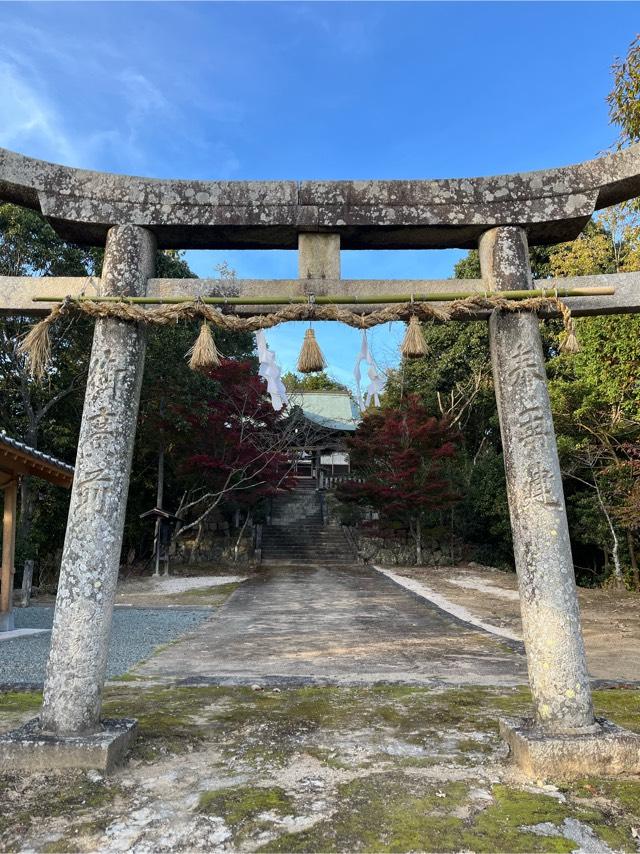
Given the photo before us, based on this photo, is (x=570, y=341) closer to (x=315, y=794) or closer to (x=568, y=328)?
(x=568, y=328)

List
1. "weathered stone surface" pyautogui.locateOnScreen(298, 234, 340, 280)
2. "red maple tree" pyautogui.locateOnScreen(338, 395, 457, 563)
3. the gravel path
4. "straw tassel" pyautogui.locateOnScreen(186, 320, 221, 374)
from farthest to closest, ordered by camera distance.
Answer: "red maple tree" pyautogui.locateOnScreen(338, 395, 457, 563) → the gravel path → "weathered stone surface" pyautogui.locateOnScreen(298, 234, 340, 280) → "straw tassel" pyautogui.locateOnScreen(186, 320, 221, 374)

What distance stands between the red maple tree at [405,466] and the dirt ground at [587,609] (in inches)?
75.0

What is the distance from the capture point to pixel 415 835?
2.38 meters

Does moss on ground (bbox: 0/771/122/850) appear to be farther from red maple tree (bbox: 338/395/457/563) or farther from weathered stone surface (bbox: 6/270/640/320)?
red maple tree (bbox: 338/395/457/563)

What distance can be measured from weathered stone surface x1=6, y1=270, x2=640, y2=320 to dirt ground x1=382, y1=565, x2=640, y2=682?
377 centimetres

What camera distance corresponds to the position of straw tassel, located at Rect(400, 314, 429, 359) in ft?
11.9

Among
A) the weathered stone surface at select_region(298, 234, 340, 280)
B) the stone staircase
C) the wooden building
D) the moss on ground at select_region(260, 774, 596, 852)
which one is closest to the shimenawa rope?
the weathered stone surface at select_region(298, 234, 340, 280)

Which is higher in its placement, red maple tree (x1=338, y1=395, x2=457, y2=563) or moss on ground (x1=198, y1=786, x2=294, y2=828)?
red maple tree (x1=338, y1=395, x2=457, y2=563)

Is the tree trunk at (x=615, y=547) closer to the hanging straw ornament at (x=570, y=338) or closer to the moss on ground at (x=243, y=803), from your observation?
the hanging straw ornament at (x=570, y=338)

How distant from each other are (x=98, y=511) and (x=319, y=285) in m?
1.97

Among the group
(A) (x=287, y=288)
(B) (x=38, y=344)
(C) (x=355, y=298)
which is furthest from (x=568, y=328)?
(B) (x=38, y=344)

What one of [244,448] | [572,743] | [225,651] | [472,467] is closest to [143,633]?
[225,651]

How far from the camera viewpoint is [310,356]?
3.70 meters

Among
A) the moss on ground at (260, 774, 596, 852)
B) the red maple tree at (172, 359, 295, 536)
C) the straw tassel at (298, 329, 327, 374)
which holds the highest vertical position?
the red maple tree at (172, 359, 295, 536)
